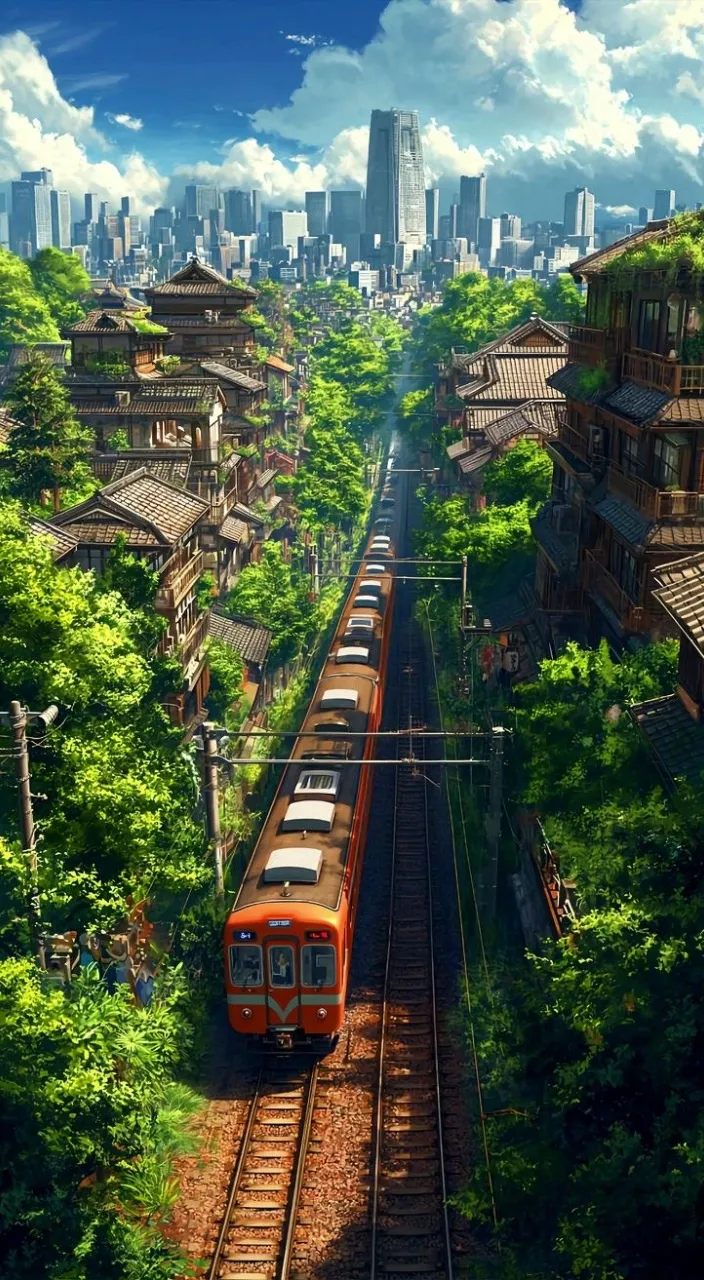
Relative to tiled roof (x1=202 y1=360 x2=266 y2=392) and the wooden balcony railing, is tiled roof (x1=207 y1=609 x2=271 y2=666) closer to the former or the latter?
the wooden balcony railing

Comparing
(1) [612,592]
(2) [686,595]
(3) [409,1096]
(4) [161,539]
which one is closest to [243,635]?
(4) [161,539]

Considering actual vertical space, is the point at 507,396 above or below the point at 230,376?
below

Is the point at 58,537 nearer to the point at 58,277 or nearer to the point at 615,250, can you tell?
the point at 615,250

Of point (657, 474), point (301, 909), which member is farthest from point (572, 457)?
point (301, 909)

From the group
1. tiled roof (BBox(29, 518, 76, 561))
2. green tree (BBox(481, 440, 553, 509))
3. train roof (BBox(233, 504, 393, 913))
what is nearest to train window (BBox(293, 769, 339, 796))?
train roof (BBox(233, 504, 393, 913))

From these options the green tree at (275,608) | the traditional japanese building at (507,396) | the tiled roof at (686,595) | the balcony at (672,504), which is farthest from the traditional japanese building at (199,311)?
the tiled roof at (686,595)

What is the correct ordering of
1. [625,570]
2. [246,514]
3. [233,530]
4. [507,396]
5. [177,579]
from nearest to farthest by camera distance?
[625,570]
[177,579]
[233,530]
[246,514]
[507,396]
